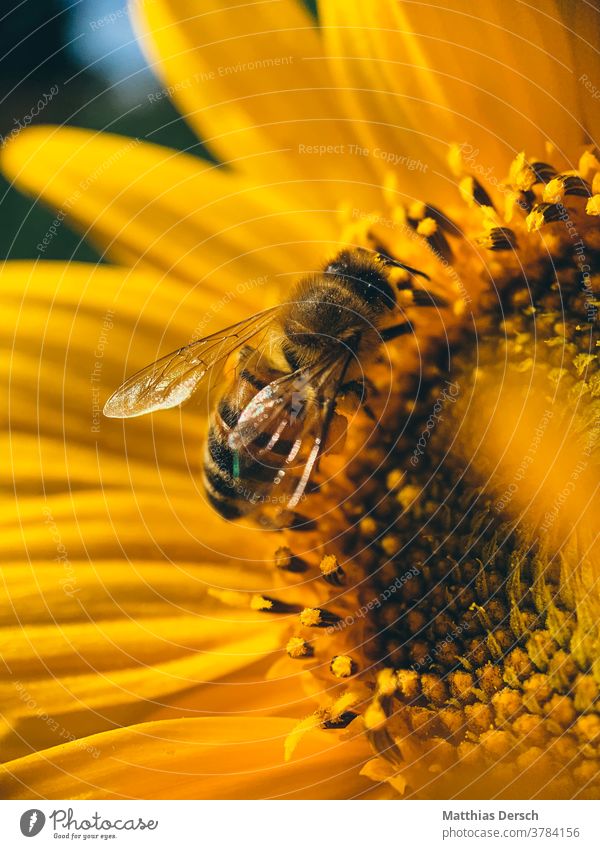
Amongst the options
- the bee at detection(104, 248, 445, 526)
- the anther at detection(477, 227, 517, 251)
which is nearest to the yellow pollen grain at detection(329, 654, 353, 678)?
the bee at detection(104, 248, 445, 526)

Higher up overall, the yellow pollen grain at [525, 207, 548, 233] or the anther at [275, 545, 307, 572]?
the yellow pollen grain at [525, 207, 548, 233]

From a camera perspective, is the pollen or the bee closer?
the bee

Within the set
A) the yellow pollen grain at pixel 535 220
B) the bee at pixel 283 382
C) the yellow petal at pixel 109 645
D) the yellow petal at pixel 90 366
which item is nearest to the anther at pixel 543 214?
the yellow pollen grain at pixel 535 220

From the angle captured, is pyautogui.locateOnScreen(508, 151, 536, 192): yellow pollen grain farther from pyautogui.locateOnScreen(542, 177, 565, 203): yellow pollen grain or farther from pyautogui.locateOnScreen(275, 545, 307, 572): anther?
pyautogui.locateOnScreen(275, 545, 307, 572): anther

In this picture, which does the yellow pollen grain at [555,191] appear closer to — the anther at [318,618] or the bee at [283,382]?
the bee at [283,382]

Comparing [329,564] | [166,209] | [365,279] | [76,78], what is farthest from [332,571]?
[76,78]
